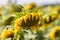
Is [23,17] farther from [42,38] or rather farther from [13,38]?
[42,38]

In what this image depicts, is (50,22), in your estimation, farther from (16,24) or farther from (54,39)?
(16,24)

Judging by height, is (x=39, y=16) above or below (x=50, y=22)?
above

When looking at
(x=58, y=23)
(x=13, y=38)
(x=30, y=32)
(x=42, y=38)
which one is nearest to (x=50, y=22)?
(x=58, y=23)

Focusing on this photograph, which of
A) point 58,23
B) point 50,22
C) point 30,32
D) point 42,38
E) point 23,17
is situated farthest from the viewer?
point 58,23

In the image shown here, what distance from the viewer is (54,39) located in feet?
3.87

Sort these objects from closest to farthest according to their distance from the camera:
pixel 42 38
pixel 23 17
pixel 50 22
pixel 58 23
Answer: pixel 23 17
pixel 42 38
pixel 50 22
pixel 58 23

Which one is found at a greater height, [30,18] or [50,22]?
[30,18]

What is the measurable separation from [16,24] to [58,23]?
68cm

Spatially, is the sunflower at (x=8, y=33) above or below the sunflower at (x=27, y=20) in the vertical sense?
below

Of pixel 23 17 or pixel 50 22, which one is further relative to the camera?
pixel 50 22

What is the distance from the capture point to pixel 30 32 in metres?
0.98

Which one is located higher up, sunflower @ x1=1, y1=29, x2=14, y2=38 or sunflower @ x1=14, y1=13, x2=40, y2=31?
sunflower @ x1=14, y1=13, x2=40, y2=31

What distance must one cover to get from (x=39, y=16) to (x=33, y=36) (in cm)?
16

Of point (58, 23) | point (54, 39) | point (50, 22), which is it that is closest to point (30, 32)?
point (54, 39)
